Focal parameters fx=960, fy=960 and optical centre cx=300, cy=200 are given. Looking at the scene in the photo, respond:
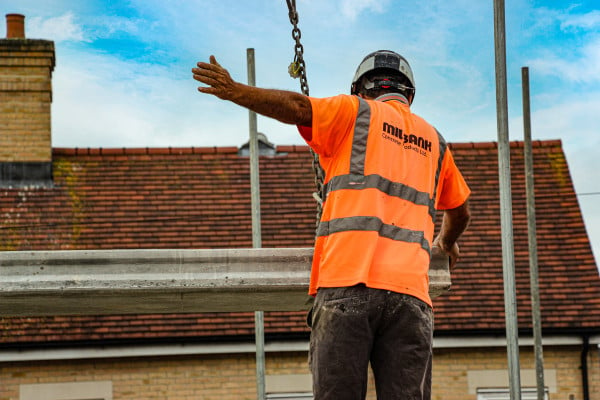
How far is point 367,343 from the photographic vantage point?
157 inches

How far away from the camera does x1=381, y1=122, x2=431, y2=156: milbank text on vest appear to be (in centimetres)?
413

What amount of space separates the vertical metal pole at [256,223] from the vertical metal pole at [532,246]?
4.33 metres

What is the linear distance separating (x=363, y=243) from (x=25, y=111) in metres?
13.9

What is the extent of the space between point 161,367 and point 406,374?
10873mm

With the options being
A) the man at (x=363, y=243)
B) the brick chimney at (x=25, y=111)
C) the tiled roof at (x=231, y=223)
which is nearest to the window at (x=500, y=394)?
the tiled roof at (x=231, y=223)

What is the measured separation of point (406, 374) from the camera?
4.03m

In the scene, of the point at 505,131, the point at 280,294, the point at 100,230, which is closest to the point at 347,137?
the point at 280,294

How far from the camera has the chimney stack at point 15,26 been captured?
1762cm

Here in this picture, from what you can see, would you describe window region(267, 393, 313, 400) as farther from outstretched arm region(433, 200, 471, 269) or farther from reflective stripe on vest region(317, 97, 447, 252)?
reflective stripe on vest region(317, 97, 447, 252)

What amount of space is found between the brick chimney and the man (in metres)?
13.4

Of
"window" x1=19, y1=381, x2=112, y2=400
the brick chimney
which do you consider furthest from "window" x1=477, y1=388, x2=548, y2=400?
the brick chimney

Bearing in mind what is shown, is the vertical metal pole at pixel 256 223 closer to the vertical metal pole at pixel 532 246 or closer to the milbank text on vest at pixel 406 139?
the vertical metal pole at pixel 532 246

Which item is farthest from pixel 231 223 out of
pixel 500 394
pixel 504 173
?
pixel 504 173

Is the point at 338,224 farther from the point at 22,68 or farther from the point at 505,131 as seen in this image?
the point at 22,68
